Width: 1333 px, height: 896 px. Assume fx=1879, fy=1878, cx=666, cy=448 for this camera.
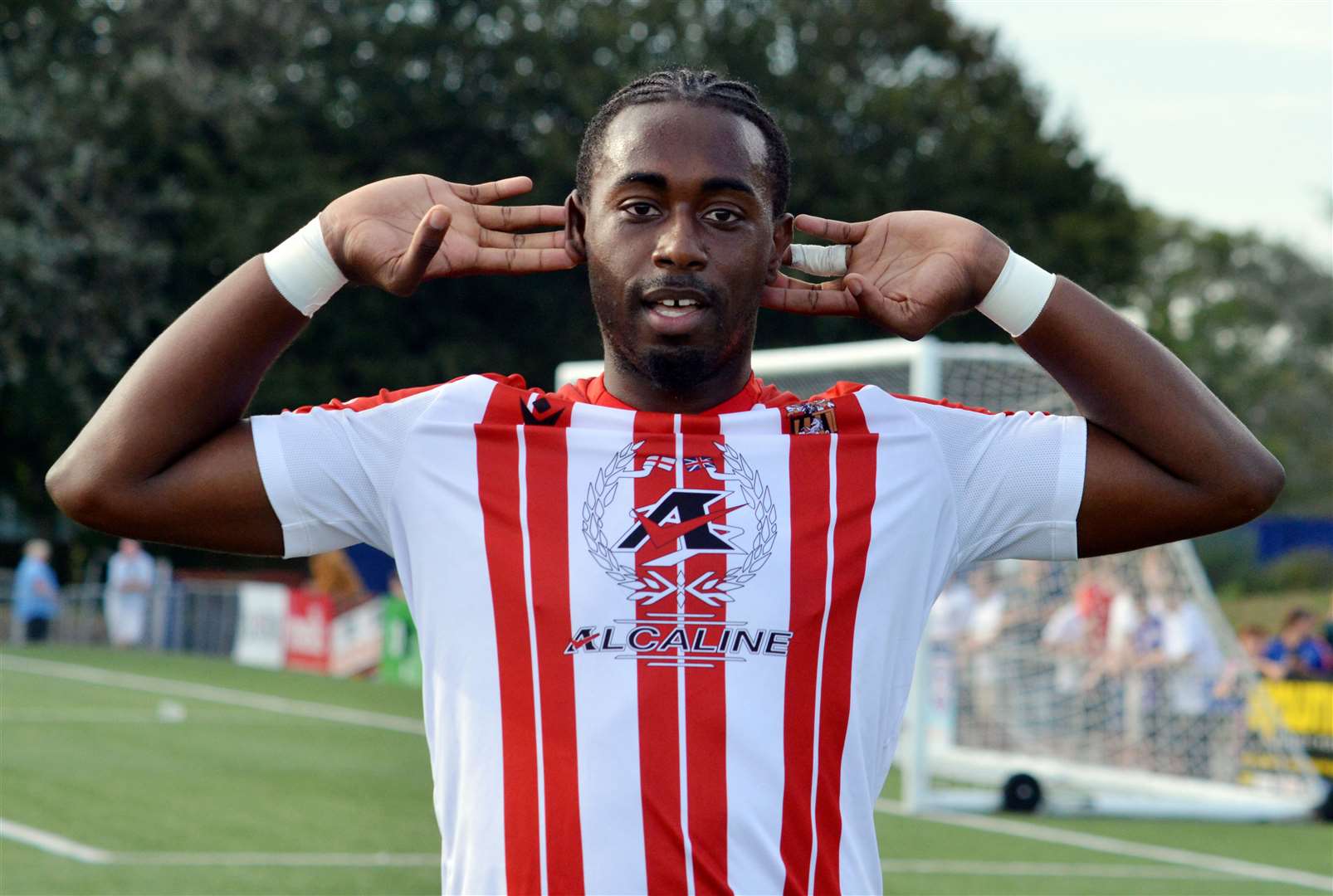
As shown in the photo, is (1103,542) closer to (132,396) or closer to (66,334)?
(132,396)

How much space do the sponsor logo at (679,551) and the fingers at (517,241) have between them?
1.17 feet

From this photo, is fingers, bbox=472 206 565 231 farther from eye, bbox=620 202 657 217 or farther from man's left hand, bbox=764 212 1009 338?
man's left hand, bbox=764 212 1009 338

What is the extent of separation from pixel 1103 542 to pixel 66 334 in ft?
99.2

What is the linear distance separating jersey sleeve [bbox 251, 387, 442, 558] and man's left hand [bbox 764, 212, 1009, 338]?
0.61 meters

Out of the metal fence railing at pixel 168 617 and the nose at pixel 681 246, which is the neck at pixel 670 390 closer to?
the nose at pixel 681 246

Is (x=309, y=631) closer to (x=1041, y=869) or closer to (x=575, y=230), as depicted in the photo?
(x=1041, y=869)

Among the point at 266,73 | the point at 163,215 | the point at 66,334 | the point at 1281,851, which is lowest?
the point at 1281,851

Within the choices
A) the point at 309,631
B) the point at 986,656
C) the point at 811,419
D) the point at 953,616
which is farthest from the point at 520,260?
the point at 309,631

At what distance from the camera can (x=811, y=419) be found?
2.86 meters

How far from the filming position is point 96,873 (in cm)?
948

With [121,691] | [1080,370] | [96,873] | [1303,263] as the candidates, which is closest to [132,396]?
[1080,370]

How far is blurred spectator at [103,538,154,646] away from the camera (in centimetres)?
2720

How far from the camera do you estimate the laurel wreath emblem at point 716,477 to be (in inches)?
106

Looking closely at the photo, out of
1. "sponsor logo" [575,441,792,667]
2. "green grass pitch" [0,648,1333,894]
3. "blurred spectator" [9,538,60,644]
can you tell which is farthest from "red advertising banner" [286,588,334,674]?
"sponsor logo" [575,441,792,667]
